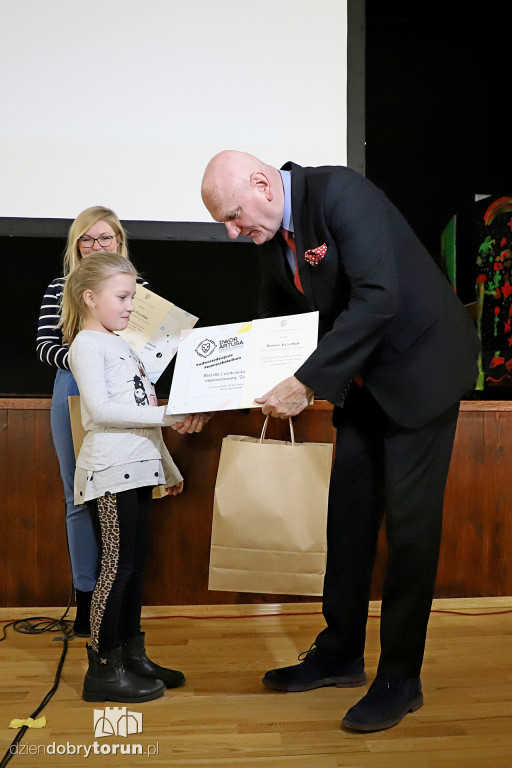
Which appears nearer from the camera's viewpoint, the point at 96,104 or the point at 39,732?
the point at 39,732

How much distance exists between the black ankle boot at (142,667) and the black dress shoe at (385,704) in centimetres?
41

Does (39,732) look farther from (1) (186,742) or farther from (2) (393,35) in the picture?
(2) (393,35)

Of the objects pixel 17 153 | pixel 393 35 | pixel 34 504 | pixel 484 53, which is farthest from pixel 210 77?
pixel 34 504

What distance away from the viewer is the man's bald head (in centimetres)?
139

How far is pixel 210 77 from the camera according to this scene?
2531 mm

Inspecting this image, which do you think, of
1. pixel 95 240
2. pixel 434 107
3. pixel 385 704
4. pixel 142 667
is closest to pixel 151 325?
pixel 95 240

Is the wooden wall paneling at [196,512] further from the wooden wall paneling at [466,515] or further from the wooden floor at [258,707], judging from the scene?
the wooden floor at [258,707]

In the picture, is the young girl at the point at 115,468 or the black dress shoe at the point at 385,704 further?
the young girl at the point at 115,468

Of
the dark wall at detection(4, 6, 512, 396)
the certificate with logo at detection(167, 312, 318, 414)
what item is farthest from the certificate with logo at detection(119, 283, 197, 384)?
the dark wall at detection(4, 6, 512, 396)

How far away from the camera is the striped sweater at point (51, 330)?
1.98 metres

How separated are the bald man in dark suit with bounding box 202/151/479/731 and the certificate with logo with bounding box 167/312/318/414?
1.9 inches

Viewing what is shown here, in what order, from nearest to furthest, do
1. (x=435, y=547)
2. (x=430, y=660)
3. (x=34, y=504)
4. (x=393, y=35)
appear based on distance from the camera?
(x=435, y=547), (x=430, y=660), (x=34, y=504), (x=393, y=35)

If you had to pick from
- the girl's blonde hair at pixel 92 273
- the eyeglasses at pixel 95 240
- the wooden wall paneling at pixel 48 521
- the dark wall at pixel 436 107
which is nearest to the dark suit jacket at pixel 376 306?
the girl's blonde hair at pixel 92 273

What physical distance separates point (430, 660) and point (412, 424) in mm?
737
